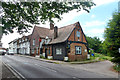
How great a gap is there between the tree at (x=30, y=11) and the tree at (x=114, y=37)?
8.58 metres

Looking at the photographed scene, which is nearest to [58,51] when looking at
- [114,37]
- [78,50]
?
[78,50]

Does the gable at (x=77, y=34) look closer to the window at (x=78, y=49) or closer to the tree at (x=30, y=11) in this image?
the window at (x=78, y=49)

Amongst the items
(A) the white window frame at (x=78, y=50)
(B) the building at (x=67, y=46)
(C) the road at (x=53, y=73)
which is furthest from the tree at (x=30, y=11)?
(A) the white window frame at (x=78, y=50)

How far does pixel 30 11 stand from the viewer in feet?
23.0

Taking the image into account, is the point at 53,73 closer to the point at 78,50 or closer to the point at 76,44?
the point at 76,44

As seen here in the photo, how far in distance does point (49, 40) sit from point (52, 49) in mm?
2888

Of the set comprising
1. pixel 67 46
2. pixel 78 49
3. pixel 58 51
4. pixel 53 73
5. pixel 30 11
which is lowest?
pixel 53 73

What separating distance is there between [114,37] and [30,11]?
10.8 m

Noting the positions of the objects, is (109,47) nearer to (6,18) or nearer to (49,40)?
(6,18)

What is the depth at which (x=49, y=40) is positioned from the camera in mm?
25438

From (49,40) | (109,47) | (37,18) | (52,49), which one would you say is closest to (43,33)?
(49,40)

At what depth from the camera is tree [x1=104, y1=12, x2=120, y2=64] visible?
12216 millimetres

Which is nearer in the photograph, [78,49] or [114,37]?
[114,37]

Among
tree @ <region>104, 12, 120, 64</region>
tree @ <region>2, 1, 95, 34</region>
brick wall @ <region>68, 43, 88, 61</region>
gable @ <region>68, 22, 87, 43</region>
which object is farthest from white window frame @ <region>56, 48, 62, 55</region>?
tree @ <region>2, 1, 95, 34</region>
